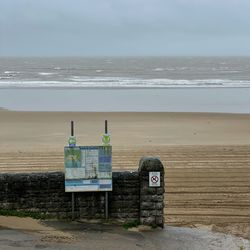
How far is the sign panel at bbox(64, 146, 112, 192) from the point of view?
9367 millimetres

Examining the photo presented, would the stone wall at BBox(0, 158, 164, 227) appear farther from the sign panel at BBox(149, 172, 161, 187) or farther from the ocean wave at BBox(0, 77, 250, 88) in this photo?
the ocean wave at BBox(0, 77, 250, 88)

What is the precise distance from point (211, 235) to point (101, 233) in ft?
6.56

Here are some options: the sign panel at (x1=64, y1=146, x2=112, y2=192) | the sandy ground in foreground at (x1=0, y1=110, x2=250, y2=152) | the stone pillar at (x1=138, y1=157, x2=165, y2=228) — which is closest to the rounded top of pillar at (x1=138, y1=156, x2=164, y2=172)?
the stone pillar at (x1=138, y1=157, x2=165, y2=228)

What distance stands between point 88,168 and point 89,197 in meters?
0.53

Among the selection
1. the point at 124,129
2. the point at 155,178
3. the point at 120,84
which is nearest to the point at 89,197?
the point at 155,178

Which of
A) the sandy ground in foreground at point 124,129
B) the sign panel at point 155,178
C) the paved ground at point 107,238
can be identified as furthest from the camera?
the sandy ground in foreground at point 124,129

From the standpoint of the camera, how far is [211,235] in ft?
30.9

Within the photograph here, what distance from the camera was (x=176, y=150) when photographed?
17.8 m

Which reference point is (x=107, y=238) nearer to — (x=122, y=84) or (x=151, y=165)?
(x=151, y=165)

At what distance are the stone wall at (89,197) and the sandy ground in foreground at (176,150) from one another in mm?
1008

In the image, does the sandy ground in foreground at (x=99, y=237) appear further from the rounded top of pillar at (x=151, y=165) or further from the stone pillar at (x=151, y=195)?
the rounded top of pillar at (x=151, y=165)

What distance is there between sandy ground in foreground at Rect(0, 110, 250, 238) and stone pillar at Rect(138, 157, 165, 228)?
0.86m

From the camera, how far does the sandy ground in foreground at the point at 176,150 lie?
11227mm

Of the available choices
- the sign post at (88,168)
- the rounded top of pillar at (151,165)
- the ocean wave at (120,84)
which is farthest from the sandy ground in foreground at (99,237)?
the ocean wave at (120,84)
